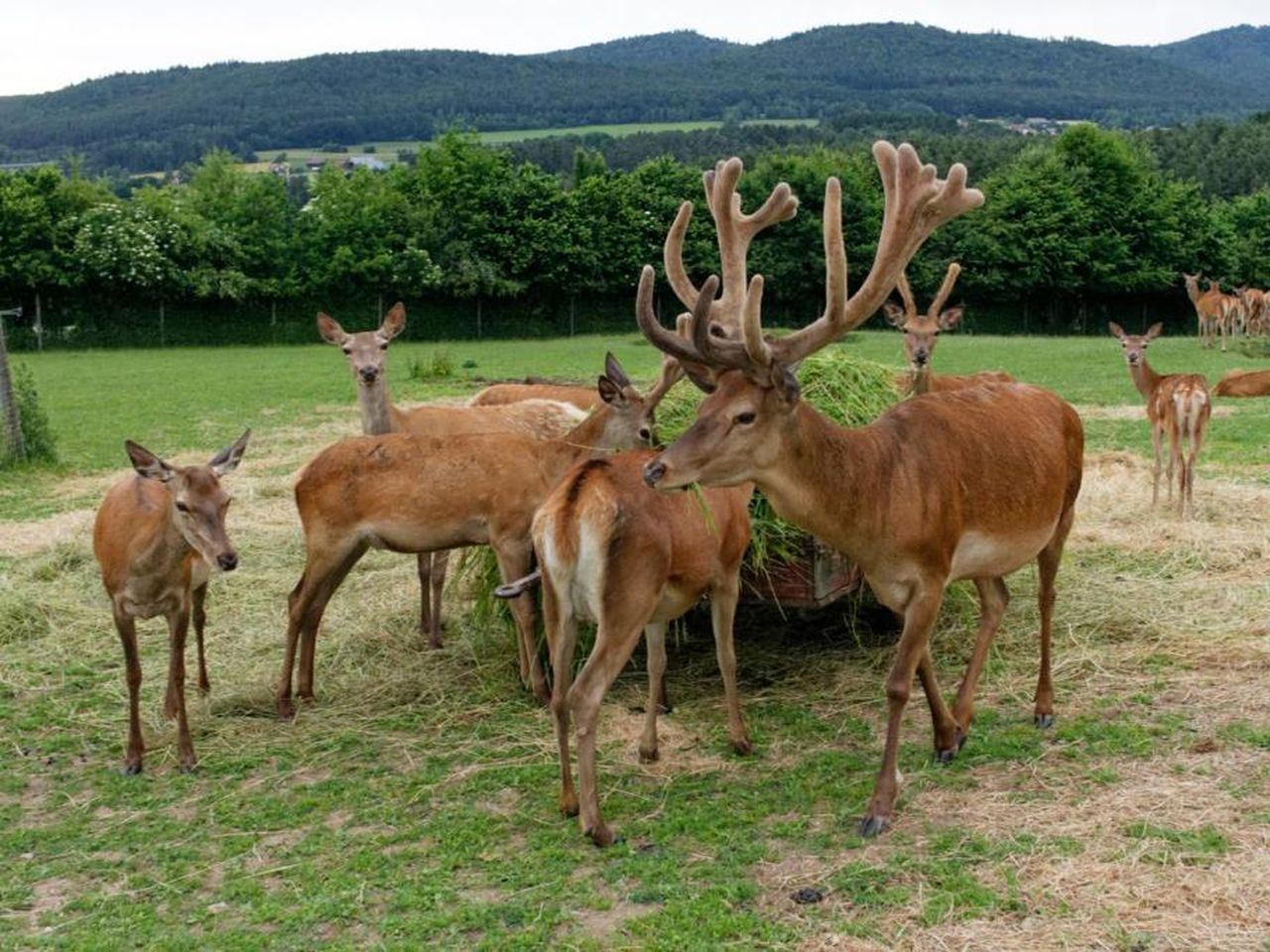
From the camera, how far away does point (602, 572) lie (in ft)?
18.7

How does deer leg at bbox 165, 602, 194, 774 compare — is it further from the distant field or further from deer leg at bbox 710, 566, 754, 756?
the distant field

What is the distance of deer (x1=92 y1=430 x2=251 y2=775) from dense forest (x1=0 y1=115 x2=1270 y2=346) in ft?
106

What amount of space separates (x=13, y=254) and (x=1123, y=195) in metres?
35.6

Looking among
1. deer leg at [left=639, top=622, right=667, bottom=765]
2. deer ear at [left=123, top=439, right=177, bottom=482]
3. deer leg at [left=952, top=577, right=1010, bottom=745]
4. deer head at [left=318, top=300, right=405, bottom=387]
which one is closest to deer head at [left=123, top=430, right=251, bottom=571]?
deer ear at [left=123, top=439, right=177, bottom=482]

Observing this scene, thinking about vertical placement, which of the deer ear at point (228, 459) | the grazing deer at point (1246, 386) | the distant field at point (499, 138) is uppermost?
the distant field at point (499, 138)

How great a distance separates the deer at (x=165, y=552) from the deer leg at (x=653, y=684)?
1.97m

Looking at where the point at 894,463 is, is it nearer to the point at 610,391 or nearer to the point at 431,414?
the point at 610,391

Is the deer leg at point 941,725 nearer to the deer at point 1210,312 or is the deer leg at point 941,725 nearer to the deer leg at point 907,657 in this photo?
the deer leg at point 907,657

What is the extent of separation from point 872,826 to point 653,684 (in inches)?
53.7

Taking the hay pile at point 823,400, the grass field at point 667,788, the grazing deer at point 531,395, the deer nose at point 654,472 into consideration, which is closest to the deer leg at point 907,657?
the grass field at point 667,788

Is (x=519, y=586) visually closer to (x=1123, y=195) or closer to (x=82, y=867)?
(x=82, y=867)

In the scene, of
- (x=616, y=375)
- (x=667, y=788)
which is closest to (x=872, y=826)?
(x=667, y=788)

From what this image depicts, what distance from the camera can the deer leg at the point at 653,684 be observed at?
20.8 ft

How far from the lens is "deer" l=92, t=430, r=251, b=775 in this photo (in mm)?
6500
